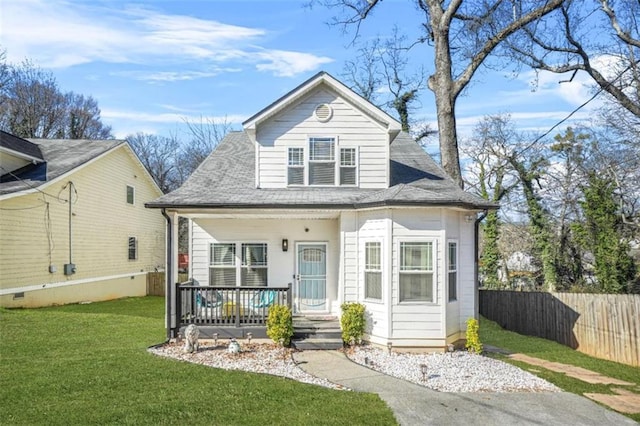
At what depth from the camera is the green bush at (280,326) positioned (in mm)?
9805

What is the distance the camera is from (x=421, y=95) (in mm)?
27000

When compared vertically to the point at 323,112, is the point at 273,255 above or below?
below

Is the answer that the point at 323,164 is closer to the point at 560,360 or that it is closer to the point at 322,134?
the point at 322,134

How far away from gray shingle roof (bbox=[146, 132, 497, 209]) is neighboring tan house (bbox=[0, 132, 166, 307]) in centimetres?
642

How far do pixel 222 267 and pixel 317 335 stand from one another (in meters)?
3.15

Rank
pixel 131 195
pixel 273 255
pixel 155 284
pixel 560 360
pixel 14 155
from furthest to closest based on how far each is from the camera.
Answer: pixel 155 284
pixel 131 195
pixel 14 155
pixel 273 255
pixel 560 360

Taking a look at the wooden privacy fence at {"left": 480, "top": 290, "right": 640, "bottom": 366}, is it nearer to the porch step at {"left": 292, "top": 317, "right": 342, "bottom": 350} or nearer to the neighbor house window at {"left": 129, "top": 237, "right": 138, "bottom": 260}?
the porch step at {"left": 292, "top": 317, "right": 342, "bottom": 350}

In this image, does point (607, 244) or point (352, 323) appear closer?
point (352, 323)

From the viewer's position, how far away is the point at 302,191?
38.2ft

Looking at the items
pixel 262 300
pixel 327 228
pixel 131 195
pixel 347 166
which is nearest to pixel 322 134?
pixel 347 166

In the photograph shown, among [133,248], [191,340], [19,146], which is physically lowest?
[191,340]

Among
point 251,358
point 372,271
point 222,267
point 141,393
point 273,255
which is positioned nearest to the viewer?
point 141,393

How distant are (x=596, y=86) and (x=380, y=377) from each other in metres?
15.8

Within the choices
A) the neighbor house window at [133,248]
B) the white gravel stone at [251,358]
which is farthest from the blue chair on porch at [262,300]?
the neighbor house window at [133,248]
